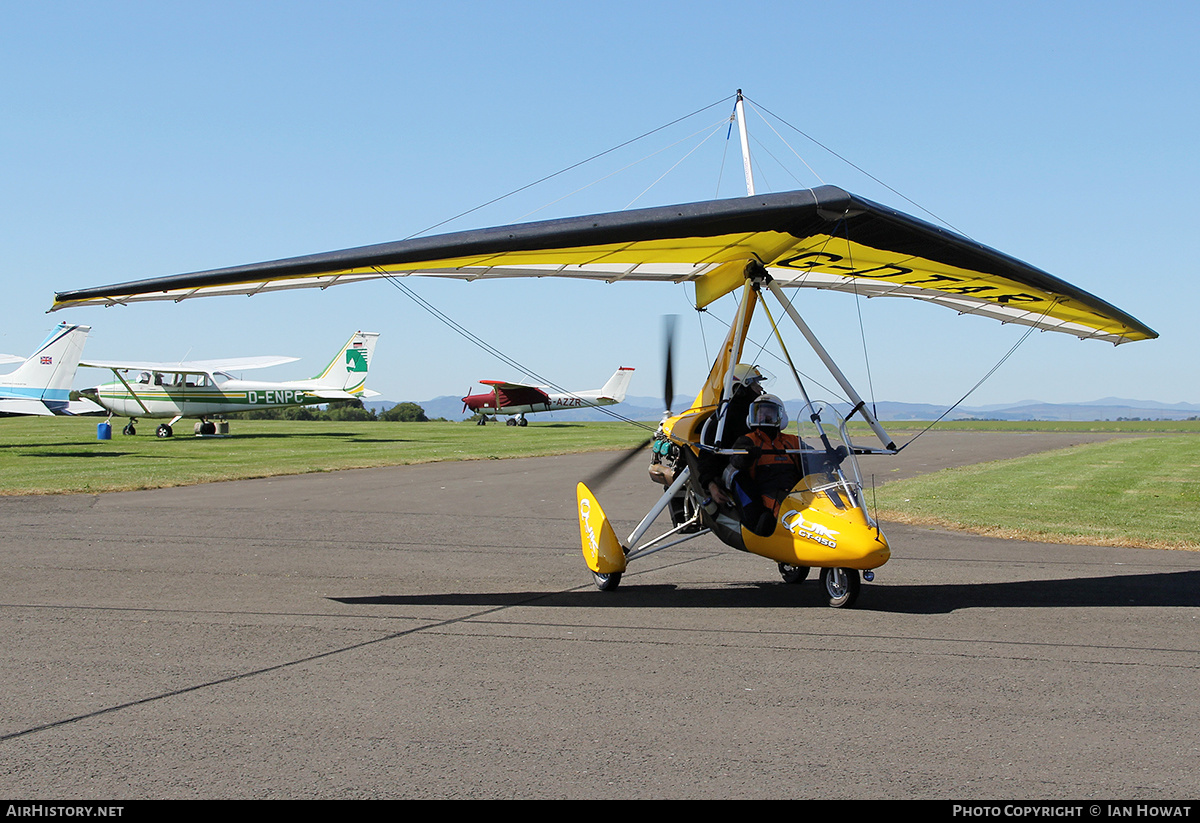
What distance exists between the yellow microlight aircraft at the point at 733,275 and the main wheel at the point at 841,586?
1 cm

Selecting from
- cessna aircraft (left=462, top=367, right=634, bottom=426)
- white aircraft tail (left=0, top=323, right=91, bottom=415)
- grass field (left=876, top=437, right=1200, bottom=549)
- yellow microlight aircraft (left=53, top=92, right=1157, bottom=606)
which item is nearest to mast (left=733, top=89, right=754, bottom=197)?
yellow microlight aircraft (left=53, top=92, right=1157, bottom=606)

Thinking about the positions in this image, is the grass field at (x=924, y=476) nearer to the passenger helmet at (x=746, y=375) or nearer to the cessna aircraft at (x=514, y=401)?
the passenger helmet at (x=746, y=375)

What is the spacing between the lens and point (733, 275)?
29.1 feet

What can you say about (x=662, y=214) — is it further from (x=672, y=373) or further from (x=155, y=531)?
(x=155, y=531)

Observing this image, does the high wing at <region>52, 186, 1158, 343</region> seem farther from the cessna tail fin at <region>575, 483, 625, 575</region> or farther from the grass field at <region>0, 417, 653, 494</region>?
the grass field at <region>0, 417, 653, 494</region>

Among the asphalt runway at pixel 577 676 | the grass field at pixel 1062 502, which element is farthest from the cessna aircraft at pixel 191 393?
the asphalt runway at pixel 577 676

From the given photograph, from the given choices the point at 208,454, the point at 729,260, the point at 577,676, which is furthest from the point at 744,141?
the point at 208,454

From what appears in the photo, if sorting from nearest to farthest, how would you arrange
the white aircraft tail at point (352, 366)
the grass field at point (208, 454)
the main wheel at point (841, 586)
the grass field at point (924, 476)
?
the main wheel at point (841, 586) → the grass field at point (924, 476) → the grass field at point (208, 454) → the white aircraft tail at point (352, 366)

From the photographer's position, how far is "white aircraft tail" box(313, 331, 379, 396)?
44.2 meters

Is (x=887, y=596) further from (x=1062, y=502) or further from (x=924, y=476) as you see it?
(x=924, y=476)

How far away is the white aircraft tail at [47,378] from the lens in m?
30.3

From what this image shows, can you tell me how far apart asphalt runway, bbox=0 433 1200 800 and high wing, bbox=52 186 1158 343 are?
267 centimetres

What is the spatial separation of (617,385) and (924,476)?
1800 inches
